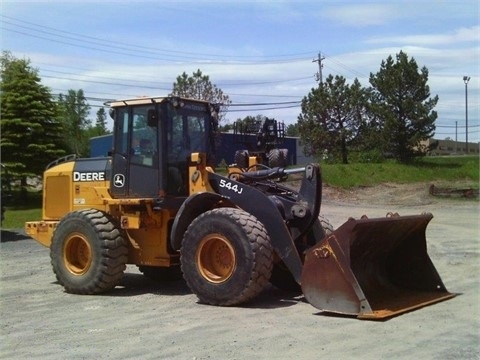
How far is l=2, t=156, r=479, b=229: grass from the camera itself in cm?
3328

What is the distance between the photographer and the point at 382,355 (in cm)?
611

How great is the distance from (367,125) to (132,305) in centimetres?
3583

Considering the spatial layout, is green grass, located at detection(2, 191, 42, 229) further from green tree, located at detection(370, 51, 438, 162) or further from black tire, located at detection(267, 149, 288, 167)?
green tree, located at detection(370, 51, 438, 162)

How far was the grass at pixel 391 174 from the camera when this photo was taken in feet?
109

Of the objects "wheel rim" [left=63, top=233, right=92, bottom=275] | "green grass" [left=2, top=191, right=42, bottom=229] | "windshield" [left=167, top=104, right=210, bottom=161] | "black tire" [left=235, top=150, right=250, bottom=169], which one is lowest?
"green grass" [left=2, top=191, right=42, bottom=229]

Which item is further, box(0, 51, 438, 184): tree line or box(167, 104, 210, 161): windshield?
box(0, 51, 438, 184): tree line

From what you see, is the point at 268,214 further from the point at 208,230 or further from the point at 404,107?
the point at 404,107

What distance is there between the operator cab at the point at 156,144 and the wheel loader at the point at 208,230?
2 centimetres

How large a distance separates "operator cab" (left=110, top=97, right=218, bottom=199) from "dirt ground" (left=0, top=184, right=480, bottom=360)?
1.63m

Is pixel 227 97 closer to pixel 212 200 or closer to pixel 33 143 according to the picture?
pixel 33 143

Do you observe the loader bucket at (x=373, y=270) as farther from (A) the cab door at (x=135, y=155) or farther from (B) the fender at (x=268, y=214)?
(A) the cab door at (x=135, y=155)

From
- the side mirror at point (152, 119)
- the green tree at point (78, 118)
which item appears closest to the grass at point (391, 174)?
the green tree at point (78, 118)

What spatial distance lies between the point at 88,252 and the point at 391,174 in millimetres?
30584

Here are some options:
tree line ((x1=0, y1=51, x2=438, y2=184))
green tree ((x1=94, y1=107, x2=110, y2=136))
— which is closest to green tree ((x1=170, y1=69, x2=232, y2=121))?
tree line ((x1=0, y1=51, x2=438, y2=184))
